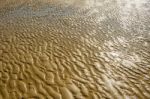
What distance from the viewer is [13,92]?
4387mm

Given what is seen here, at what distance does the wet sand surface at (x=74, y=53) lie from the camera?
4.49 meters

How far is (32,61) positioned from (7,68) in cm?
72

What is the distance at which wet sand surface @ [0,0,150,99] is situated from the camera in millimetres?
4488

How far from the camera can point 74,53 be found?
237 inches

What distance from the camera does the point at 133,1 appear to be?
1222cm

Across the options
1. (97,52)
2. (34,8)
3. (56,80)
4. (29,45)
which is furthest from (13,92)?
(34,8)

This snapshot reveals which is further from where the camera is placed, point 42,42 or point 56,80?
point 42,42

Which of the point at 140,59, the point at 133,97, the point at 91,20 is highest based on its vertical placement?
the point at 91,20

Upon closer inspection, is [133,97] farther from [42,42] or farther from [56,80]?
[42,42]

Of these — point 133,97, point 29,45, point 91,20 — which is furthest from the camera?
point 91,20

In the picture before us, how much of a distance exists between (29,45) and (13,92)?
240 cm

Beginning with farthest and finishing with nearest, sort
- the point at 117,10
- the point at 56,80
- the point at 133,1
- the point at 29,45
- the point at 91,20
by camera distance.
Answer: the point at 133,1, the point at 117,10, the point at 91,20, the point at 29,45, the point at 56,80

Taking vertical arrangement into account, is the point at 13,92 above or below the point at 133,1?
below

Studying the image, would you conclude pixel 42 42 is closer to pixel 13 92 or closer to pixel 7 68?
pixel 7 68
